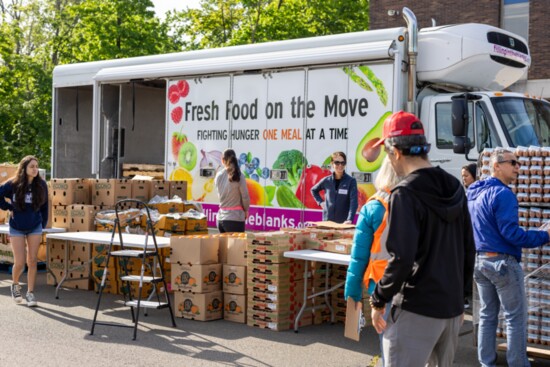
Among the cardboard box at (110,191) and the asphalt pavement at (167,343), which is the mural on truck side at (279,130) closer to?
the cardboard box at (110,191)

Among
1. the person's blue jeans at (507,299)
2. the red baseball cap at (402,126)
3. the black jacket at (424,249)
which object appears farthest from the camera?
the person's blue jeans at (507,299)

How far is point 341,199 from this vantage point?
33.2 feet

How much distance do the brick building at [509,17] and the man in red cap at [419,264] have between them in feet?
61.3

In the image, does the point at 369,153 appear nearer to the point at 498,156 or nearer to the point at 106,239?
the point at 106,239

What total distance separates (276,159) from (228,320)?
3303mm

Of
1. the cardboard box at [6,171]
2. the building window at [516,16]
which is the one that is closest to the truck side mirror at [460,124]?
the cardboard box at [6,171]

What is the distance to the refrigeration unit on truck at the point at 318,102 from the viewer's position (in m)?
10.6

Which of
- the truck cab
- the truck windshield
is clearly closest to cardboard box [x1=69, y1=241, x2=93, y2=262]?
the truck cab

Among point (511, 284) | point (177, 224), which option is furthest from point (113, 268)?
point (511, 284)

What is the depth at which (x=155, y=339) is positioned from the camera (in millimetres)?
8180

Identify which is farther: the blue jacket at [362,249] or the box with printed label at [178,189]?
the box with printed label at [178,189]

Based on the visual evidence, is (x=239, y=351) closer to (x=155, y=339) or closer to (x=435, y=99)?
(x=155, y=339)

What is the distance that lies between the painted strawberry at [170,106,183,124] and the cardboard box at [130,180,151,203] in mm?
1715

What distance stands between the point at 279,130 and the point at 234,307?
354 centimetres
